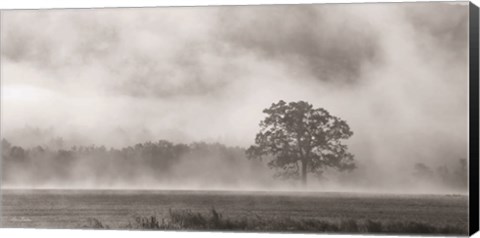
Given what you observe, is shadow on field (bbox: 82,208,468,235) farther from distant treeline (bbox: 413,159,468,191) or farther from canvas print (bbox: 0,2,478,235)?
distant treeline (bbox: 413,159,468,191)

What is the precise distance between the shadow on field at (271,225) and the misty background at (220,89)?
1.20ft

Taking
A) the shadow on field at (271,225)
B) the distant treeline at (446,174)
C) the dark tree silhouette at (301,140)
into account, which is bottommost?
the shadow on field at (271,225)

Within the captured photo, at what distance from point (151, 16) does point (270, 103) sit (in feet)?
5.64

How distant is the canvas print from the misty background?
16 millimetres

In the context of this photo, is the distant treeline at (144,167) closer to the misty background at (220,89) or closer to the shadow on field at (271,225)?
the misty background at (220,89)

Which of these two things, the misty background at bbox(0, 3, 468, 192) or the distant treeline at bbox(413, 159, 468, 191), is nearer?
the distant treeline at bbox(413, 159, 468, 191)

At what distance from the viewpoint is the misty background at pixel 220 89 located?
1770cm

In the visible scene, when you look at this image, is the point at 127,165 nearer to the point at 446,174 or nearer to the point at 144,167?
the point at 144,167

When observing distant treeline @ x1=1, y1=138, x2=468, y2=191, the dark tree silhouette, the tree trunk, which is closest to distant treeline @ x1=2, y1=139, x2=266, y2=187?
distant treeline @ x1=1, y1=138, x2=468, y2=191

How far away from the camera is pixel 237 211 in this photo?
18.3 metres

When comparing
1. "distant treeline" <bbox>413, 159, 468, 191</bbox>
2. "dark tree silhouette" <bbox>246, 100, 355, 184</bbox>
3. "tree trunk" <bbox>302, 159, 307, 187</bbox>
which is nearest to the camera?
"distant treeline" <bbox>413, 159, 468, 191</bbox>

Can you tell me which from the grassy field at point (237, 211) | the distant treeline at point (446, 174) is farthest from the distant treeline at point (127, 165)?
the distant treeline at point (446, 174)

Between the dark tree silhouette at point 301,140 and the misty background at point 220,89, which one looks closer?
the misty background at point 220,89

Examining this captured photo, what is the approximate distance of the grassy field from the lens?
58.3 feet
